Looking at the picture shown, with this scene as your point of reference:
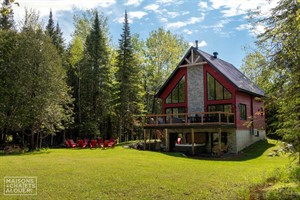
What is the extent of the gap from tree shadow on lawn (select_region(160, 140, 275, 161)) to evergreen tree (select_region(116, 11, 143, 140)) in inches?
454

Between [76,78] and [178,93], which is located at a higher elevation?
[76,78]

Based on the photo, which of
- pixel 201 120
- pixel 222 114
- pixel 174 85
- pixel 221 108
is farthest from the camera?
pixel 174 85

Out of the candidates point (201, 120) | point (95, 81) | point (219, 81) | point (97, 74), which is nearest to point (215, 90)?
point (219, 81)

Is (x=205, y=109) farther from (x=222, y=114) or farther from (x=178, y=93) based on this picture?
(x=178, y=93)

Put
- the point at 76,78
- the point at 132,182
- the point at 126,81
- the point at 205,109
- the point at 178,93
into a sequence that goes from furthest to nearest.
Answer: the point at 76,78, the point at 126,81, the point at 178,93, the point at 205,109, the point at 132,182

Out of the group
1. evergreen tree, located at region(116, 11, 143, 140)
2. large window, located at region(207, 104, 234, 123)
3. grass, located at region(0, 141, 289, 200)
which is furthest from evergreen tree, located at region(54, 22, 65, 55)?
grass, located at region(0, 141, 289, 200)

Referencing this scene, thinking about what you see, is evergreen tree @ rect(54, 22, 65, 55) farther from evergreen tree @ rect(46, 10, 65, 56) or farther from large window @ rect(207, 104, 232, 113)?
large window @ rect(207, 104, 232, 113)

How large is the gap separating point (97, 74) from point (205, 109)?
41.2 ft

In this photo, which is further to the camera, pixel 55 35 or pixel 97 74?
pixel 55 35

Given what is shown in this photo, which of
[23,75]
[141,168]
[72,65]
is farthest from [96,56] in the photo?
[141,168]

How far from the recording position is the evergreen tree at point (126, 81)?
29562 millimetres

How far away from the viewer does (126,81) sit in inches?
1163

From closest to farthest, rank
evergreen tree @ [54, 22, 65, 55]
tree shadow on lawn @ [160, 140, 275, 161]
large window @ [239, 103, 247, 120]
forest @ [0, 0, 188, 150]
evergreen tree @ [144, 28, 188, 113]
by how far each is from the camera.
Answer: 1. tree shadow on lawn @ [160, 140, 275, 161]
2. forest @ [0, 0, 188, 150]
3. large window @ [239, 103, 247, 120]
4. evergreen tree @ [54, 22, 65, 55]
5. evergreen tree @ [144, 28, 188, 113]

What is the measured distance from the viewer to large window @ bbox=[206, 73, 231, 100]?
73.3 ft
